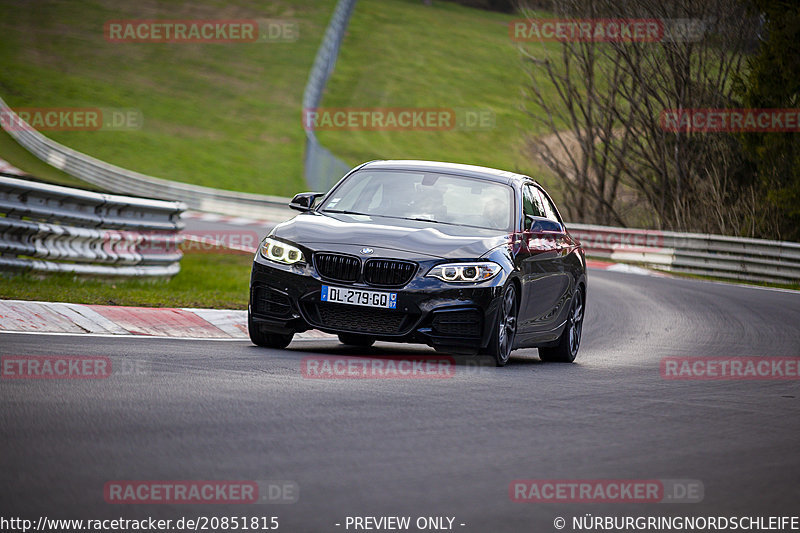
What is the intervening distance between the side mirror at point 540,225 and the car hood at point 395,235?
1.29 ft

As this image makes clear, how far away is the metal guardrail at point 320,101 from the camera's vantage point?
40625 mm

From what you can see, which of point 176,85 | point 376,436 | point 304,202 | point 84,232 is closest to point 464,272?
point 304,202

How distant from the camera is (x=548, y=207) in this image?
39.7 ft

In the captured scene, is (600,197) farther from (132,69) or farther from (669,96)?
(132,69)

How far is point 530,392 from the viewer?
8.18 meters

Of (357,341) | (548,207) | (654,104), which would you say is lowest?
(357,341)

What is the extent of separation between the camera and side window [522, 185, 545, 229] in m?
10.9

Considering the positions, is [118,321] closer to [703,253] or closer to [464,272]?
[464,272]

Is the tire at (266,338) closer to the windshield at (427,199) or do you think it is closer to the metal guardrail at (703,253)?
the windshield at (427,199)

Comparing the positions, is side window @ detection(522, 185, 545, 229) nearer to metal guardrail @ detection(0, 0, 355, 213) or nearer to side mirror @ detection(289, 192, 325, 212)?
side mirror @ detection(289, 192, 325, 212)

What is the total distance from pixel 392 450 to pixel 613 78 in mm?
31514

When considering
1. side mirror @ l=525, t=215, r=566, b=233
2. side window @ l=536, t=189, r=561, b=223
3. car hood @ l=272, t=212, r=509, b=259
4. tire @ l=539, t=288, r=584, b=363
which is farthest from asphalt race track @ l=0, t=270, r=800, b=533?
side window @ l=536, t=189, r=561, b=223

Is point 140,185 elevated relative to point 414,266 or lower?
lower

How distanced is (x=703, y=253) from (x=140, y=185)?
20358 mm
